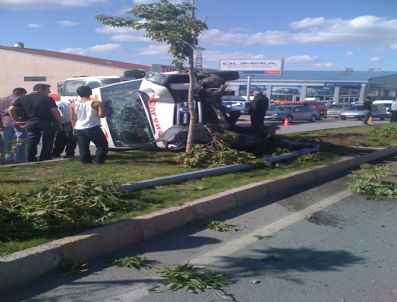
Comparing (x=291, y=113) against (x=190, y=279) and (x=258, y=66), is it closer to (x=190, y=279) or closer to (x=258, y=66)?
(x=258, y=66)

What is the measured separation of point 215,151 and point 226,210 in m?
2.74

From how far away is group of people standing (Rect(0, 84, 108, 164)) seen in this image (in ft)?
27.2

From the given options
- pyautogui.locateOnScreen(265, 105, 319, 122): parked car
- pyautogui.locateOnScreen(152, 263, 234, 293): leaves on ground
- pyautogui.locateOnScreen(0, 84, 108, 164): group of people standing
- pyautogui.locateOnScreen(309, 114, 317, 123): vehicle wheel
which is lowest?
pyautogui.locateOnScreen(309, 114, 317, 123): vehicle wheel

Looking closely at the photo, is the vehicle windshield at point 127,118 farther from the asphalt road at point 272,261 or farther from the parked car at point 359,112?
the parked car at point 359,112

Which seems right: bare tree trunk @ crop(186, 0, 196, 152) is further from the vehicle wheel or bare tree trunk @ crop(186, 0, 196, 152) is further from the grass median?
the vehicle wheel

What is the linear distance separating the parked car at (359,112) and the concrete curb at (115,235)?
33.2 meters

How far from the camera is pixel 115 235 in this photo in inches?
186

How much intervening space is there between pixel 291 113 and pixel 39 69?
24.0 m

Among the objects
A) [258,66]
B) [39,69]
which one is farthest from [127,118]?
[258,66]

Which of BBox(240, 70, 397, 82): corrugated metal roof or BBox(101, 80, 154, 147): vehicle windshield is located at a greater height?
BBox(240, 70, 397, 82): corrugated metal roof

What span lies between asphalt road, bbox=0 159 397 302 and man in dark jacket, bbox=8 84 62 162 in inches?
188

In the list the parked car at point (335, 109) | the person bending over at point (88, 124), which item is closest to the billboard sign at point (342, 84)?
the parked car at point (335, 109)

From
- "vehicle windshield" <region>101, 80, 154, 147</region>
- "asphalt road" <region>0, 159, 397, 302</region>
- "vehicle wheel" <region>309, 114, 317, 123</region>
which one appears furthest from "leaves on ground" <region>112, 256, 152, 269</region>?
"vehicle wheel" <region>309, 114, 317, 123</region>

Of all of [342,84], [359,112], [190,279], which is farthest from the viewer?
[342,84]
